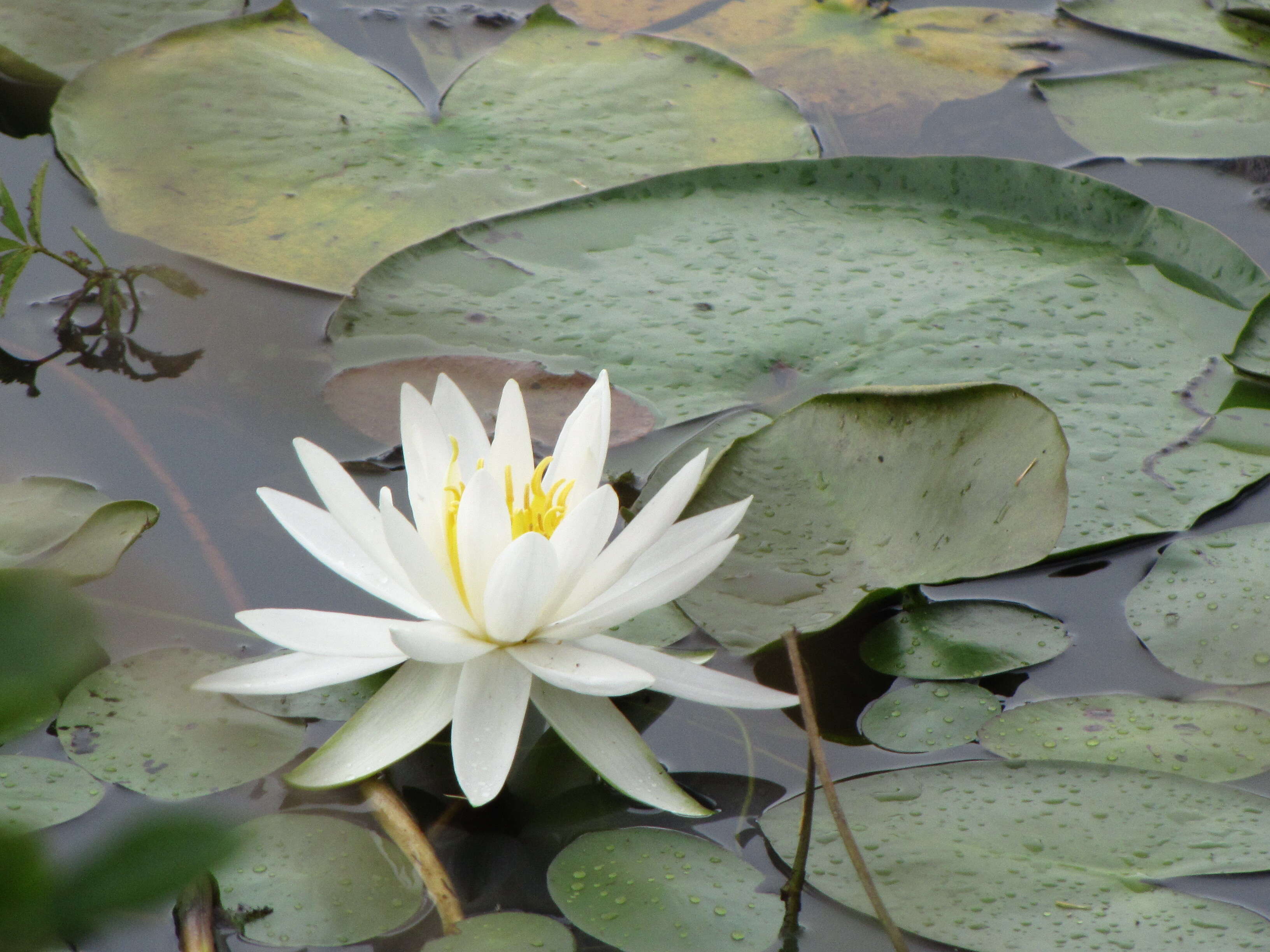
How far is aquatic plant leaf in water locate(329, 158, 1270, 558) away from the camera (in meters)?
1.81

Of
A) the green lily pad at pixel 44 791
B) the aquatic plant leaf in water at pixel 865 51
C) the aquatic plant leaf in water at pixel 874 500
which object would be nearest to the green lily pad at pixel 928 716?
the aquatic plant leaf in water at pixel 874 500

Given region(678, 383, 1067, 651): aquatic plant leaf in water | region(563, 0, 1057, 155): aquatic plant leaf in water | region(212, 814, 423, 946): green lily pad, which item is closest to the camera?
region(212, 814, 423, 946): green lily pad

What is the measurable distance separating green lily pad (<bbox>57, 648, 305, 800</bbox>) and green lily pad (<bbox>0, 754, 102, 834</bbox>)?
20 mm

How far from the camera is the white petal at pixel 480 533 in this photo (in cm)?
115

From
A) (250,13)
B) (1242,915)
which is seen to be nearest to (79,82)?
(250,13)

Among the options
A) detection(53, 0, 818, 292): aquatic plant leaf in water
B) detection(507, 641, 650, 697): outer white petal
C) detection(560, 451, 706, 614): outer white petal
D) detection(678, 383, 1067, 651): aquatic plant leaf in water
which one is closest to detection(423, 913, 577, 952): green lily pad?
detection(507, 641, 650, 697): outer white petal

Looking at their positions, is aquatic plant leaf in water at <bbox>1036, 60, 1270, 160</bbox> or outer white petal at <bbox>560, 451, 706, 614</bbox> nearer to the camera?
outer white petal at <bbox>560, 451, 706, 614</bbox>

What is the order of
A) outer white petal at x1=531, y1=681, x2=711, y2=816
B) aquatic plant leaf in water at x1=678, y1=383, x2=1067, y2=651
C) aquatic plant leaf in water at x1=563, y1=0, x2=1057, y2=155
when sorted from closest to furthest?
outer white petal at x1=531, y1=681, x2=711, y2=816 → aquatic plant leaf in water at x1=678, y1=383, x2=1067, y2=651 → aquatic plant leaf in water at x1=563, y1=0, x2=1057, y2=155

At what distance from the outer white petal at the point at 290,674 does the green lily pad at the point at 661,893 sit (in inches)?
12.3

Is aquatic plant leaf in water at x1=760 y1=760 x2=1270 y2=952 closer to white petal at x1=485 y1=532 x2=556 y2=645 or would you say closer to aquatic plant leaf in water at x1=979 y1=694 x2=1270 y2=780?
aquatic plant leaf in water at x1=979 y1=694 x2=1270 y2=780

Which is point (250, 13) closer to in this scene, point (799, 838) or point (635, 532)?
point (635, 532)

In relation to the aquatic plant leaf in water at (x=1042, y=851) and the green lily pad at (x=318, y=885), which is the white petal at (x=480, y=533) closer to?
the green lily pad at (x=318, y=885)

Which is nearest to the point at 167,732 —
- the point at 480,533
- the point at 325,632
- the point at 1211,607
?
the point at 325,632

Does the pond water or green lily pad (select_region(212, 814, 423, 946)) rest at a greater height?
the pond water
